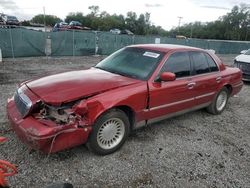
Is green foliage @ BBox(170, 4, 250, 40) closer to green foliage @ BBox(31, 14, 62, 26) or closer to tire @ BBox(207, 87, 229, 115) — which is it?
green foliage @ BBox(31, 14, 62, 26)

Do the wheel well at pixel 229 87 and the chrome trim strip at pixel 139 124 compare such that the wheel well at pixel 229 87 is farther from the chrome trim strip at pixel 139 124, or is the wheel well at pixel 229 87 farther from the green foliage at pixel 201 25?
the green foliage at pixel 201 25

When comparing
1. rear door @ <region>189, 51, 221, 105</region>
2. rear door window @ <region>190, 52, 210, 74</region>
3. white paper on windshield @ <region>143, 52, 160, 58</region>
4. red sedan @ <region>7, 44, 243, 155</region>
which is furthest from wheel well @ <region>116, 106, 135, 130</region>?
rear door window @ <region>190, 52, 210, 74</region>

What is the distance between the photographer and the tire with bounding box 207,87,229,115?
5742mm

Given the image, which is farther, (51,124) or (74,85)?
(74,85)

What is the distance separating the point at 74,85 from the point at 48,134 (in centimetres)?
85

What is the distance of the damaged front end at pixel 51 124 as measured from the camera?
118 inches

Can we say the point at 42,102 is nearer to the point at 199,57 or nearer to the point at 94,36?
the point at 199,57

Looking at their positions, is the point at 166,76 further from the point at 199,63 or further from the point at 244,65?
the point at 244,65

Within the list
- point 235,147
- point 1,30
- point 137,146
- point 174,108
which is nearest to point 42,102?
point 137,146

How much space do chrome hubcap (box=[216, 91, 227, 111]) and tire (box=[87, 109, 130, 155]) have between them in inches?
119

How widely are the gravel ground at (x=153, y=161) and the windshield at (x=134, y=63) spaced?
115cm

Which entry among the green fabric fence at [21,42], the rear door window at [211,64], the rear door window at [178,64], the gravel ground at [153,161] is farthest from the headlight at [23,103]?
the green fabric fence at [21,42]

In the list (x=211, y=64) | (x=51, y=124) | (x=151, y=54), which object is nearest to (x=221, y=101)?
(x=211, y=64)

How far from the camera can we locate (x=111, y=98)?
11.4ft
